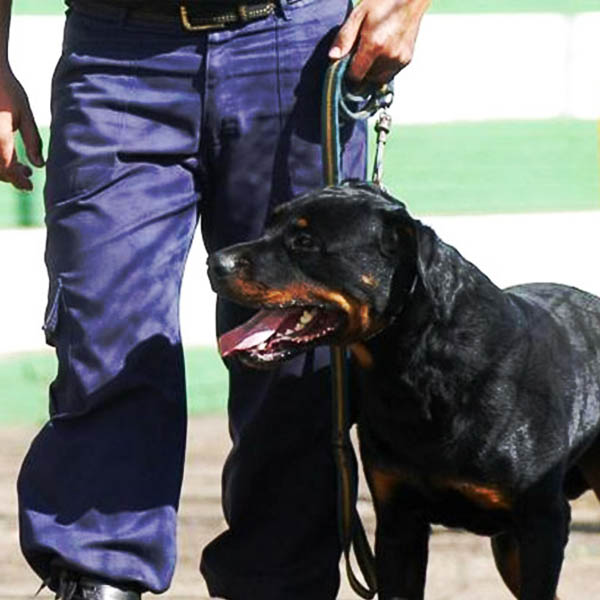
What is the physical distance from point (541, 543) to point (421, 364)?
476mm

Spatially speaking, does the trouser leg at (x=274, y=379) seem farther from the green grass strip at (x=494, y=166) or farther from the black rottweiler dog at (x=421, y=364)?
the green grass strip at (x=494, y=166)

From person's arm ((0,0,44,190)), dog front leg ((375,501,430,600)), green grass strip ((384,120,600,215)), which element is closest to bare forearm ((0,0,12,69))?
person's arm ((0,0,44,190))

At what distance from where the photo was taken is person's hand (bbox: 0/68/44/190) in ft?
14.8

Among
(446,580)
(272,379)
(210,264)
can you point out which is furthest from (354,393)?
(446,580)

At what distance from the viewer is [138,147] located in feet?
14.3

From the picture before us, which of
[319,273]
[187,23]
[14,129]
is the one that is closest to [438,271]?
[319,273]

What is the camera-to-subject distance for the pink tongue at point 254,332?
4277mm

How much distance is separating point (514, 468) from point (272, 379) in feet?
1.88

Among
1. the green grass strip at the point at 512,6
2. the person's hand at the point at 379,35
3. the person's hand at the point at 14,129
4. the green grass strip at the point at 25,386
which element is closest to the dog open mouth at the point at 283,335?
the person's hand at the point at 379,35

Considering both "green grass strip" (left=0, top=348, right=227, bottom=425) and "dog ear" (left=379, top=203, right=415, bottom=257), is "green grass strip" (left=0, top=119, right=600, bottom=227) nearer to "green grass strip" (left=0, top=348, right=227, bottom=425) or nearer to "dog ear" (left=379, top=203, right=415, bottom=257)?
"green grass strip" (left=0, top=348, right=227, bottom=425)

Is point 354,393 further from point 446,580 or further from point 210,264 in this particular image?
point 446,580

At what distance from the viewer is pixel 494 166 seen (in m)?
7.73

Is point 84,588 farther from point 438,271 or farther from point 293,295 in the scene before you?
point 438,271

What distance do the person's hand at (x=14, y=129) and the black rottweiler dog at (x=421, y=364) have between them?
58 cm
